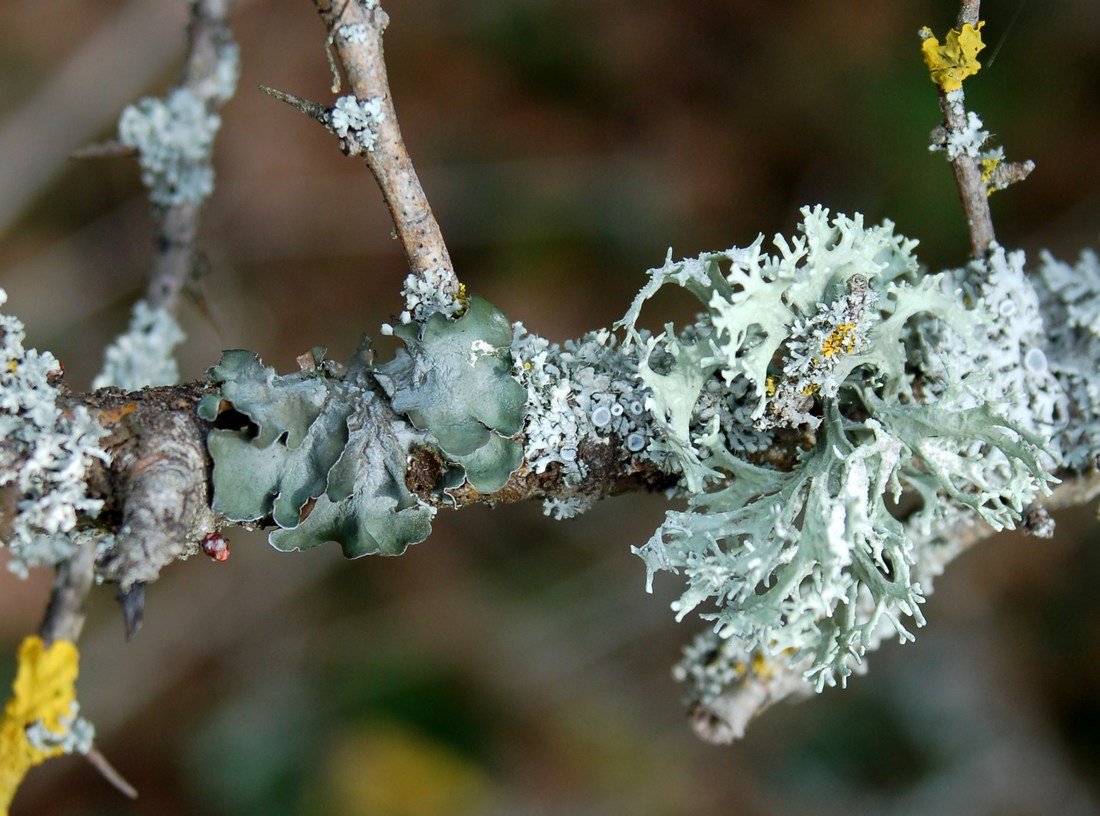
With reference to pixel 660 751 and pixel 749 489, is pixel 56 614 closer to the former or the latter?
pixel 749 489

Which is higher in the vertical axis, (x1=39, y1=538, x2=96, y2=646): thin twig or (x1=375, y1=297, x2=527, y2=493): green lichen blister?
(x1=375, y1=297, x2=527, y2=493): green lichen blister

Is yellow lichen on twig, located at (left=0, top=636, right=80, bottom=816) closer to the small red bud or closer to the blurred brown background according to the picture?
the small red bud

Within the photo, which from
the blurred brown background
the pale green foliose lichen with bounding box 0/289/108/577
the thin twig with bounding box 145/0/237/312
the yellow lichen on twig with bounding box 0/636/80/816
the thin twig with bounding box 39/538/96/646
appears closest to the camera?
the pale green foliose lichen with bounding box 0/289/108/577

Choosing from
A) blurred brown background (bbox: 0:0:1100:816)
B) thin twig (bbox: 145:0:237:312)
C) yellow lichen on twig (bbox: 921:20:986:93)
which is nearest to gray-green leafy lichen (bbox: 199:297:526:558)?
yellow lichen on twig (bbox: 921:20:986:93)

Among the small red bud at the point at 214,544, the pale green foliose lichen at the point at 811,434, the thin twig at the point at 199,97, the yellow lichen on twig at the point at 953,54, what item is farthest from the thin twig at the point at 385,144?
the thin twig at the point at 199,97

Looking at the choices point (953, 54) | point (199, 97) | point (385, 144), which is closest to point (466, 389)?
point (385, 144)

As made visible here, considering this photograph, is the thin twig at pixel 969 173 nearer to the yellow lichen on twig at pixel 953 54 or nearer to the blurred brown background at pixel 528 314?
the yellow lichen on twig at pixel 953 54
